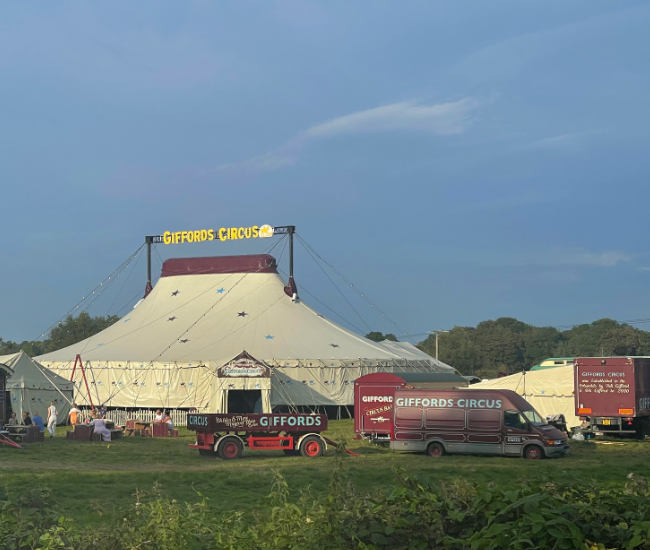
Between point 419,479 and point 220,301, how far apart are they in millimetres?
43597

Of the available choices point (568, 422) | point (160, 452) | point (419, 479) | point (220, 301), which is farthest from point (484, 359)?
point (419, 479)

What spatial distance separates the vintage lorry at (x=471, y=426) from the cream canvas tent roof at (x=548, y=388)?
429 inches

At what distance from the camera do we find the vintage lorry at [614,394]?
31.9 meters

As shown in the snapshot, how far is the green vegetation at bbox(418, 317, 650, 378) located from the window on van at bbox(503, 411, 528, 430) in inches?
3083

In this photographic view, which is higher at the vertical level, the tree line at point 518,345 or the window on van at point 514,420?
the tree line at point 518,345

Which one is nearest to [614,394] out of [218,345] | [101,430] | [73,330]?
→ [101,430]

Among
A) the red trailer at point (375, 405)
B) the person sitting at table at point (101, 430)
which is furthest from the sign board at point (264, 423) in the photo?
the person sitting at table at point (101, 430)

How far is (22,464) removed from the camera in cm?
2317

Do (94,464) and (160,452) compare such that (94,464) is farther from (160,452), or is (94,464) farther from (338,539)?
(338,539)

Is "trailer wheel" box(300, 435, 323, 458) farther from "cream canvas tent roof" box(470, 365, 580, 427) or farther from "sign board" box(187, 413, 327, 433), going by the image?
"cream canvas tent roof" box(470, 365, 580, 427)

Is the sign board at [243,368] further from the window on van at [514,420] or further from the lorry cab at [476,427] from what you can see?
the window on van at [514,420]

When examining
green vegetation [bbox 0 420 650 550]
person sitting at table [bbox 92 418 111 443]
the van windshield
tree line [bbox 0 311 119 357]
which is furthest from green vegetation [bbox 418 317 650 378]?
green vegetation [bbox 0 420 650 550]

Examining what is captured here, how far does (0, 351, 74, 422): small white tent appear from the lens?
38656 millimetres

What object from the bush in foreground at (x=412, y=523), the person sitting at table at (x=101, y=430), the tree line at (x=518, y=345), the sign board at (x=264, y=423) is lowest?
the person sitting at table at (x=101, y=430)
